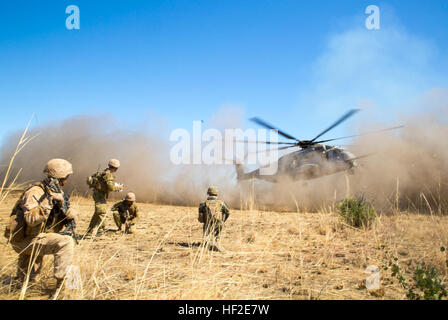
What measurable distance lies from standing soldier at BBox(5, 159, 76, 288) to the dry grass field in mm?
187

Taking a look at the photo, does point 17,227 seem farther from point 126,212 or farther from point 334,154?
point 334,154

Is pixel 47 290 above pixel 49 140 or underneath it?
underneath

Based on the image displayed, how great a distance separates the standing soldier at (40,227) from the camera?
294cm

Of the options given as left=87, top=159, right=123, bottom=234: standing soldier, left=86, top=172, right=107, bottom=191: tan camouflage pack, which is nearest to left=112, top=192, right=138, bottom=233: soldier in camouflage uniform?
left=87, top=159, right=123, bottom=234: standing soldier

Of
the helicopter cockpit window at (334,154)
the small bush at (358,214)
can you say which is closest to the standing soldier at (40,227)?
the small bush at (358,214)

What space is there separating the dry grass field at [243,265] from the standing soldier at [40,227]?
0.61 ft

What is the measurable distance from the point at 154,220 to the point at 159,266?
222 inches

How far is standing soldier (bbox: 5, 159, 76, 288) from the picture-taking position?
2.94 metres

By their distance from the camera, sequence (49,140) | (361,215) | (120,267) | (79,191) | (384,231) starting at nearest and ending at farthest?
1. (120,267)
2. (384,231)
3. (361,215)
4. (79,191)
5. (49,140)

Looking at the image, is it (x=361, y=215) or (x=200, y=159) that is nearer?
(x=361, y=215)

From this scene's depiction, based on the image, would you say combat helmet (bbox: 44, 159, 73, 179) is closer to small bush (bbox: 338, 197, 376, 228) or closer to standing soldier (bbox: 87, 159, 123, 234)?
standing soldier (bbox: 87, 159, 123, 234)
